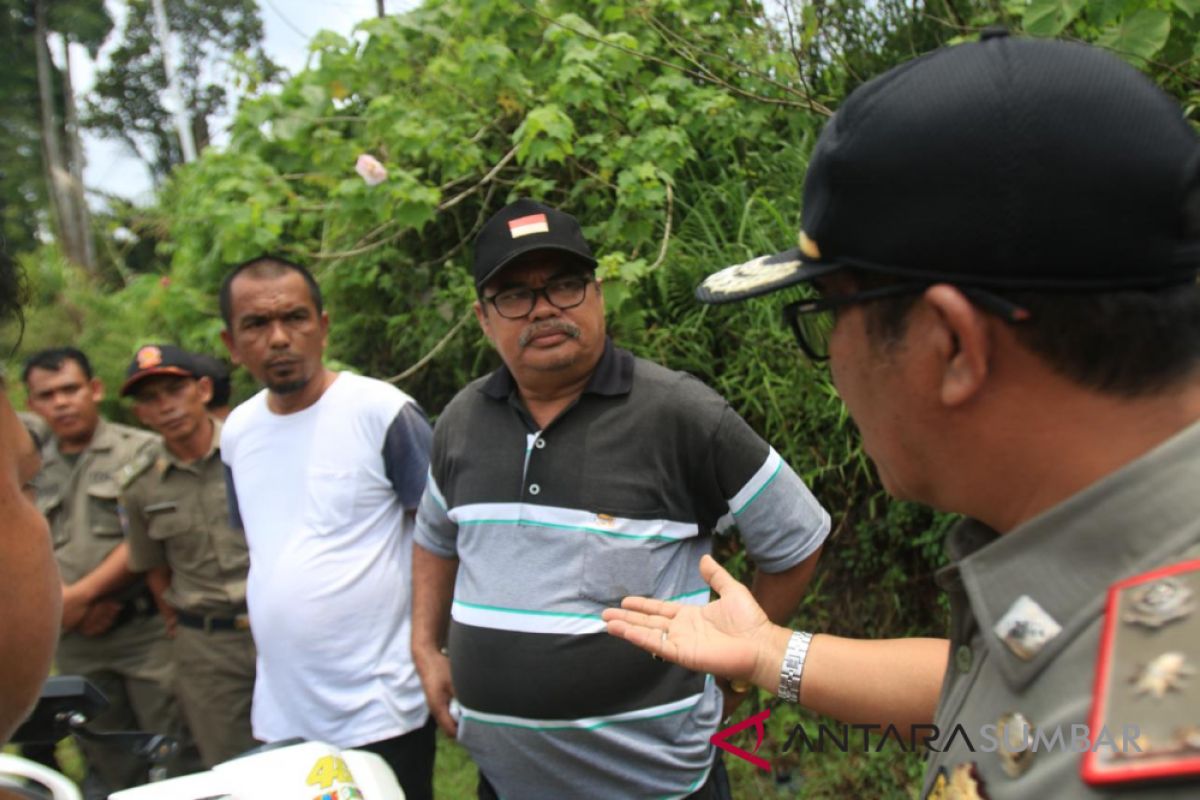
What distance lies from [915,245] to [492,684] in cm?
159

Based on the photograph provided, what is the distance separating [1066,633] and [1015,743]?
0.12 meters

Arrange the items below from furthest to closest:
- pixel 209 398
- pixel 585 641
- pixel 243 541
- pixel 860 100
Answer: pixel 209 398 < pixel 243 541 < pixel 585 641 < pixel 860 100

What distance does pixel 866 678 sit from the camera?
1.43 meters

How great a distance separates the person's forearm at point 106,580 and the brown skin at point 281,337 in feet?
3.95

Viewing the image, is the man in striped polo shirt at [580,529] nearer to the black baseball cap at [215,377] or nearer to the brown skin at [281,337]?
the brown skin at [281,337]

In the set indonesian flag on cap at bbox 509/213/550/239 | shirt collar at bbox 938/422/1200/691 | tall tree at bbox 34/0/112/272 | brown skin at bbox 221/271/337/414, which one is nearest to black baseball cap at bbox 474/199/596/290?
indonesian flag on cap at bbox 509/213/550/239

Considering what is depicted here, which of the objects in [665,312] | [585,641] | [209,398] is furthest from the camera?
[665,312]

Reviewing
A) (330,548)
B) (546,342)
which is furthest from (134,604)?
(546,342)

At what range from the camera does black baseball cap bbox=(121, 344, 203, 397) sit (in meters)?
→ 3.62

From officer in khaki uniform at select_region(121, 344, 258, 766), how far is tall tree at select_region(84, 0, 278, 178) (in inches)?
1238

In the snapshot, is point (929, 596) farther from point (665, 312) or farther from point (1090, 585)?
point (1090, 585)

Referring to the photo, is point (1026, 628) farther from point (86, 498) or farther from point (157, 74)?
point (157, 74)

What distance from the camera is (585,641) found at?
2094 mm

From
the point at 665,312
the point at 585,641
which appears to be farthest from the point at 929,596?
the point at 585,641
